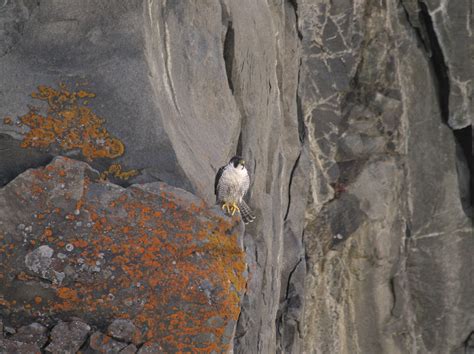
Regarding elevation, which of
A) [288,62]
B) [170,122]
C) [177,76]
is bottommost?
[170,122]

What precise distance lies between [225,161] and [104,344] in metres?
2.66

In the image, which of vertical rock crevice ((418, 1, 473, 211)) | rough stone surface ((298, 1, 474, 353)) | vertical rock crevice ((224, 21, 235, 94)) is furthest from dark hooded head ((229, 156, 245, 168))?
vertical rock crevice ((418, 1, 473, 211))

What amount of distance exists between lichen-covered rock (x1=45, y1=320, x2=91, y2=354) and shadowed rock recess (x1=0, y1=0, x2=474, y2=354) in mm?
16

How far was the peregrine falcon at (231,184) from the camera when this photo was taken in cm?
620

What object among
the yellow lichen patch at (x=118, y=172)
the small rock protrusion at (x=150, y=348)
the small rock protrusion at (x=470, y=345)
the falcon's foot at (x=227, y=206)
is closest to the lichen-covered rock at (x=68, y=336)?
the small rock protrusion at (x=150, y=348)

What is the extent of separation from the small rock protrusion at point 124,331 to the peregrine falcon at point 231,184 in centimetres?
155

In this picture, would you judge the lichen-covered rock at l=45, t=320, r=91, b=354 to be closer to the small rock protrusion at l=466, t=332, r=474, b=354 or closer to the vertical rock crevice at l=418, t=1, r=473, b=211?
the vertical rock crevice at l=418, t=1, r=473, b=211

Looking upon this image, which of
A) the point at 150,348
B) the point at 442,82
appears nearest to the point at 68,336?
the point at 150,348

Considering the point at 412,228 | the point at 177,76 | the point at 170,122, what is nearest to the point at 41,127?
the point at 170,122

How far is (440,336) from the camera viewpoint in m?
13.9

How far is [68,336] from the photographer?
486cm

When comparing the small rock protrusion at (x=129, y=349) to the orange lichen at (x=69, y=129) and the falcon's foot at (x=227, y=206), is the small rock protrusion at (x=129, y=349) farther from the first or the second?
the falcon's foot at (x=227, y=206)

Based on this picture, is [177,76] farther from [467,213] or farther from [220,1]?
[467,213]

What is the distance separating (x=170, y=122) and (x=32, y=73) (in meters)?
1.36
